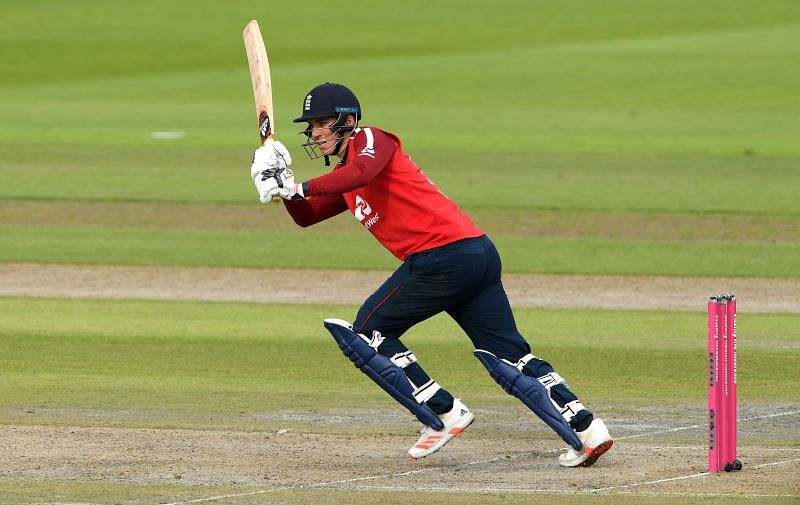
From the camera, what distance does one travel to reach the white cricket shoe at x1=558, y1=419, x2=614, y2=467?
8055 millimetres

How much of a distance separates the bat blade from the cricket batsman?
1.35 ft

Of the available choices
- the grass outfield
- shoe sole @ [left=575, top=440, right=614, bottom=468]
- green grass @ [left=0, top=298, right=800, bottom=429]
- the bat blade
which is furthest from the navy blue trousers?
green grass @ [left=0, top=298, right=800, bottom=429]

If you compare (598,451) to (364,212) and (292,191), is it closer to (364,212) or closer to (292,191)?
(364,212)

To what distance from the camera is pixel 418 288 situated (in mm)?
8195

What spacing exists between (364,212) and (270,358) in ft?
12.1

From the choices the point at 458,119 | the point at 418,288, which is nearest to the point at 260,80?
the point at 418,288

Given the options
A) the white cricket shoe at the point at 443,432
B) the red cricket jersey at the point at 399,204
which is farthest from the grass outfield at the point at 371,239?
the red cricket jersey at the point at 399,204

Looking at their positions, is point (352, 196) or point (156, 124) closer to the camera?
point (352, 196)

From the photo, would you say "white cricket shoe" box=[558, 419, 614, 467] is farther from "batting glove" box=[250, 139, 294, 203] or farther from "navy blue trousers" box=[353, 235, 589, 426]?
"batting glove" box=[250, 139, 294, 203]

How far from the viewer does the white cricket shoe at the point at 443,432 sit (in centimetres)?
835

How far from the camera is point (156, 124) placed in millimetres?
32812

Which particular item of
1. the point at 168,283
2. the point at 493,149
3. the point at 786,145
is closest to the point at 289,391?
→ the point at 168,283

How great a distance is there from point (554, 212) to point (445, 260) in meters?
12.8

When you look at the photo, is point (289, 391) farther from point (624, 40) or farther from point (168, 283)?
point (624, 40)
